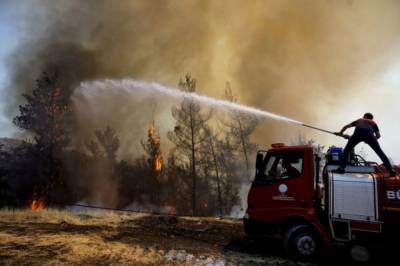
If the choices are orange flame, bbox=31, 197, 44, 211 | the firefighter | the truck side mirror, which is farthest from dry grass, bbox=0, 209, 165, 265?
orange flame, bbox=31, 197, 44, 211

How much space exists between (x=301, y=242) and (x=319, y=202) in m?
1.15

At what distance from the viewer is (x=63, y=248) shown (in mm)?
8070

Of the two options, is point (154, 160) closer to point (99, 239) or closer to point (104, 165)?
point (104, 165)

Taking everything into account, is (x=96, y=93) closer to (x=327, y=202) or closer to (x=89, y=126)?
(x=89, y=126)

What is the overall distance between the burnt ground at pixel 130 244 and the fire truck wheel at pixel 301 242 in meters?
0.25

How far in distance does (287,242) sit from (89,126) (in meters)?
31.8

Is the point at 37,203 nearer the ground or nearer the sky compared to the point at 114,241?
nearer the ground

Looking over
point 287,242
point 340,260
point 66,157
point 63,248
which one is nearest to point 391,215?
point 340,260

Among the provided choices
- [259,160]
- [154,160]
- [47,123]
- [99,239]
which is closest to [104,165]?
[154,160]

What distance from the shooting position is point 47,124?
92.1 feet

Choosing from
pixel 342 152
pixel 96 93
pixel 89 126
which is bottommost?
pixel 342 152

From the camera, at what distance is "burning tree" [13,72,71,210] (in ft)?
90.1

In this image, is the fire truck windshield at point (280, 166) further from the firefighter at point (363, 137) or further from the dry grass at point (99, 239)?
the dry grass at point (99, 239)

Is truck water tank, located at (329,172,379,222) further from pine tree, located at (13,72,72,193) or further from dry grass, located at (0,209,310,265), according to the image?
pine tree, located at (13,72,72,193)
